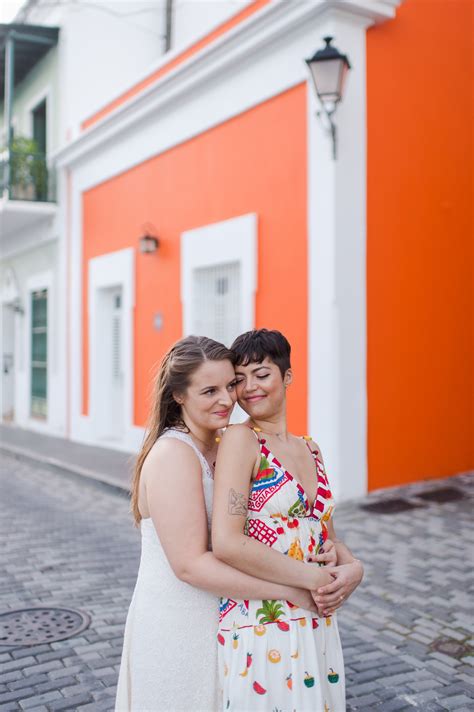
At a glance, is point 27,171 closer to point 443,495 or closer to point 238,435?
point 443,495

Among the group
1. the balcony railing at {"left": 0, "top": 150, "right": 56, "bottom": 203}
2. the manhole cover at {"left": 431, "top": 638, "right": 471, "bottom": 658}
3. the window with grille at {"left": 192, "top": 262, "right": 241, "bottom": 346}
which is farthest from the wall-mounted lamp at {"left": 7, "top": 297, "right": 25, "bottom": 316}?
the manhole cover at {"left": 431, "top": 638, "right": 471, "bottom": 658}

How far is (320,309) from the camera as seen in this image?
24.8 feet

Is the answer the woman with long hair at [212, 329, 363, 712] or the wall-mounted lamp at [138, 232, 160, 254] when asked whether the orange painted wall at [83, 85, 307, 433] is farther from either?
the woman with long hair at [212, 329, 363, 712]

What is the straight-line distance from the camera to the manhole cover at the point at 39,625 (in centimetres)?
422

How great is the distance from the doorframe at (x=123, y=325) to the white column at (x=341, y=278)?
425 centimetres

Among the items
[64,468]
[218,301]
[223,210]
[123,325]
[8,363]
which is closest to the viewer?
[223,210]

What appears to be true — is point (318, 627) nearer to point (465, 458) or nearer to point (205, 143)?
point (465, 458)

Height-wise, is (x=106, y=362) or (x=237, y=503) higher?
(x=106, y=362)

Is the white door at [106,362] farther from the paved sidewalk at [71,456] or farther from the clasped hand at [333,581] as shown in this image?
the clasped hand at [333,581]

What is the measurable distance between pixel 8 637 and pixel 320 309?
14.6 feet

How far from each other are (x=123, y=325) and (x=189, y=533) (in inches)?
384

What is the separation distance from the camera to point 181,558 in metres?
1.99

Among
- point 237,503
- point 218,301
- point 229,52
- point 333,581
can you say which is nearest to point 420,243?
point 218,301

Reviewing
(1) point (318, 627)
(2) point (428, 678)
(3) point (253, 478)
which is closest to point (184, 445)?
(3) point (253, 478)
